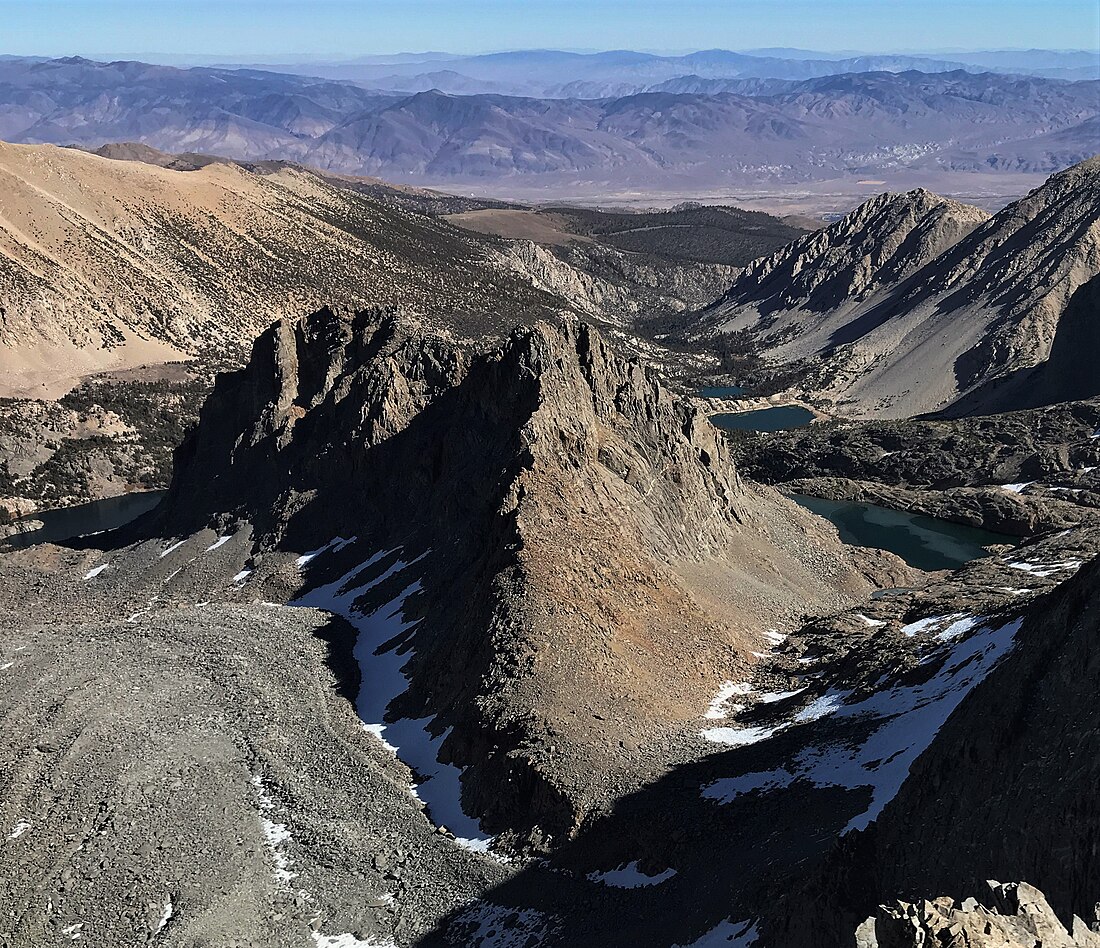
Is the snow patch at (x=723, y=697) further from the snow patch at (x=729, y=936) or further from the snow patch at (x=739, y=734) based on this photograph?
the snow patch at (x=729, y=936)

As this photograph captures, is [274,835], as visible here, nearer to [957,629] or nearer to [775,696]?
[775,696]

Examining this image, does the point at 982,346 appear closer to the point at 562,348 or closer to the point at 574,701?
the point at 562,348

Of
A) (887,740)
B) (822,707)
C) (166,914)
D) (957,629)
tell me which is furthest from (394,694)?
(957,629)

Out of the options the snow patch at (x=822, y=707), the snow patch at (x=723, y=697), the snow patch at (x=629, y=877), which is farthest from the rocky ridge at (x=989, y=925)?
the snow patch at (x=723, y=697)

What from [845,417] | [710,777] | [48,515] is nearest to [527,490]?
[710,777]

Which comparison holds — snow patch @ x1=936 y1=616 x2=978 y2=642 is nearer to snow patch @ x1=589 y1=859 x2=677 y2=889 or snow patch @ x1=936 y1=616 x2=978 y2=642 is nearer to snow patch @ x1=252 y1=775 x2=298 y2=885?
snow patch @ x1=589 y1=859 x2=677 y2=889

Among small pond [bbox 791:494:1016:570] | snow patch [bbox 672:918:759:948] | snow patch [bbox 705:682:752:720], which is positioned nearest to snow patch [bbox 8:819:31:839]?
snow patch [bbox 672:918:759:948]
